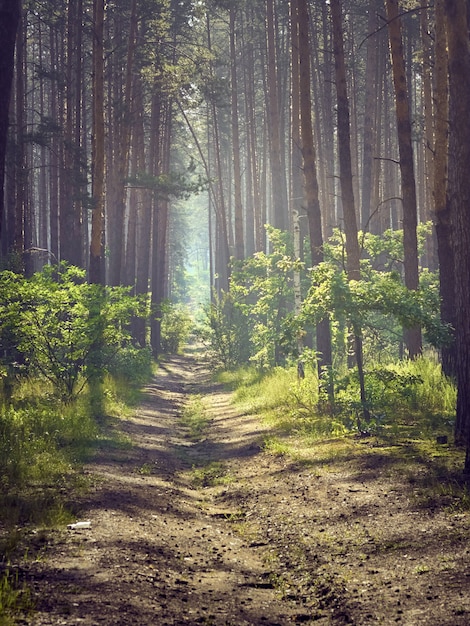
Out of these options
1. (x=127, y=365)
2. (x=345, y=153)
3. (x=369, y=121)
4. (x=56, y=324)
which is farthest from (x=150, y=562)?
(x=369, y=121)

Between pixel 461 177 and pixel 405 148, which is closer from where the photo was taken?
pixel 461 177

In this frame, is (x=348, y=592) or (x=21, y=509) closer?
(x=348, y=592)

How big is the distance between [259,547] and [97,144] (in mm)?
16860

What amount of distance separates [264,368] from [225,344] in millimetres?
5892

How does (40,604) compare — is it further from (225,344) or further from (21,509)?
(225,344)

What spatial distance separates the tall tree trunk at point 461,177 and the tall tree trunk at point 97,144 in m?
13.9

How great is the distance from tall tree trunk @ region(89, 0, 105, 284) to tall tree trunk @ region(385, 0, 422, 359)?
871 cm

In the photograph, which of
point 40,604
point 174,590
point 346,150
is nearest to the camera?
point 40,604

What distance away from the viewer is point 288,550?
7.34 meters

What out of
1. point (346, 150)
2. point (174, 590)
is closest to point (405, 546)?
point (174, 590)

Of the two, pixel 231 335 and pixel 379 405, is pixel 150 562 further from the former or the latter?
pixel 231 335

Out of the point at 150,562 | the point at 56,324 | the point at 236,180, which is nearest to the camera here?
the point at 150,562

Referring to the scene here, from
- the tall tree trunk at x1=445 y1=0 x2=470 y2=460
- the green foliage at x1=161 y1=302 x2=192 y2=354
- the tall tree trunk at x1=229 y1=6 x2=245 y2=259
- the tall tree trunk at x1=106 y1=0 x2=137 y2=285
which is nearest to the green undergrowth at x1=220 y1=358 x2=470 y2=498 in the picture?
the tall tree trunk at x1=445 y1=0 x2=470 y2=460

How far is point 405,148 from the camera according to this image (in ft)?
57.7
